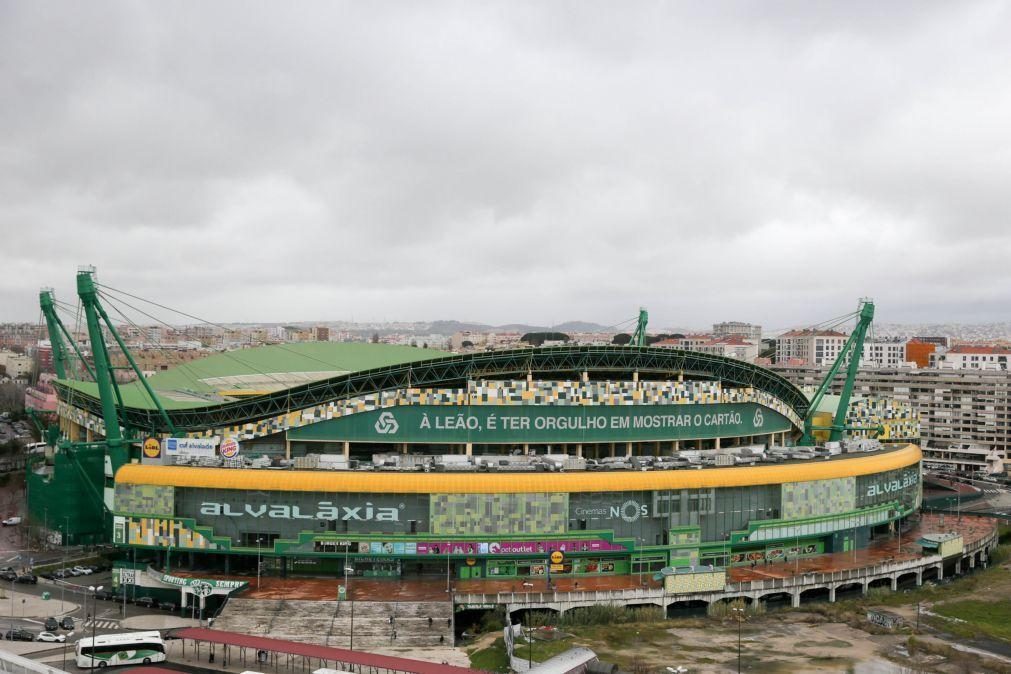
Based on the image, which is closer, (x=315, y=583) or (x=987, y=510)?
(x=315, y=583)

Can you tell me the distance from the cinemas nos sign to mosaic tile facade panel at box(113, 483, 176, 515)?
13.1 metres

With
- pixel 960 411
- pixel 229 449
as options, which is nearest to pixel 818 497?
pixel 229 449

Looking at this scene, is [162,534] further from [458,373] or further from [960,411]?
[960,411]

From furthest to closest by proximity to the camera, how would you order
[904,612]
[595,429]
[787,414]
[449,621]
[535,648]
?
[787,414] → [595,429] → [904,612] → [449,621] → [535,648]

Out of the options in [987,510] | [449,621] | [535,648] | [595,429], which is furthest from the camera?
[987,510]

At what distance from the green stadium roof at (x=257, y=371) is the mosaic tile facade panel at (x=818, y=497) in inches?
1471

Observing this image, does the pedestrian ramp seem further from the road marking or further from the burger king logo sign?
the burger king logo sign

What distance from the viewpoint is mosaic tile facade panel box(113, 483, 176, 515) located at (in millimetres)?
64375

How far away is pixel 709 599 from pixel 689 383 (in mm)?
24202

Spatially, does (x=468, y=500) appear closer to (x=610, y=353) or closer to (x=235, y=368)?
(x=610, y=353)

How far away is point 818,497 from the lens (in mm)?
71875

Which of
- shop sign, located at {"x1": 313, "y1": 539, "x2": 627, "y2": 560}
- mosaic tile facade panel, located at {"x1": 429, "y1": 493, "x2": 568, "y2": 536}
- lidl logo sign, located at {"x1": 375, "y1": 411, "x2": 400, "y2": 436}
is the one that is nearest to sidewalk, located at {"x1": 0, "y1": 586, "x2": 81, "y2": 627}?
shop sign, located at {"x1": 313, "y1": 539, "x2": 627, "y2": 560}

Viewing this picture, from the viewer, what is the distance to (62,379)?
95312mm

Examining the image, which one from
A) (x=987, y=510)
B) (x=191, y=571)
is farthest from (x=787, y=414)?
(x=191, y=571)
